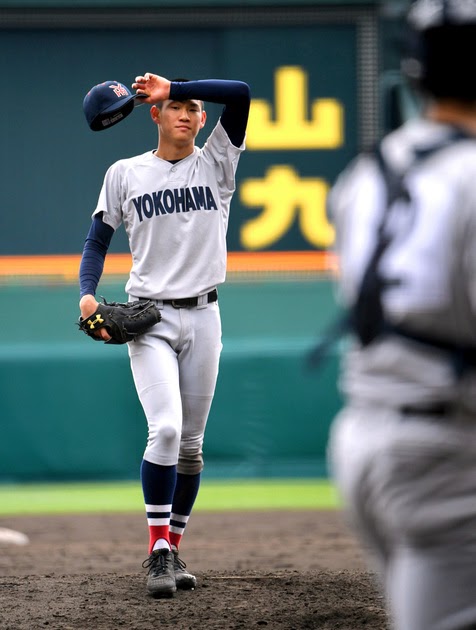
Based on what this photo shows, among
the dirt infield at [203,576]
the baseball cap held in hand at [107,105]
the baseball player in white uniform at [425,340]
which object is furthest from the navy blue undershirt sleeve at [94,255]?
the baseball player in white uniform at [425,340]

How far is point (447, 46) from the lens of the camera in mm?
1932

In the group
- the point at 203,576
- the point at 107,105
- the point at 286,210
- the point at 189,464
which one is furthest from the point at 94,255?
the point at 286,210

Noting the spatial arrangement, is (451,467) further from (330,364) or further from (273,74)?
(273,74)

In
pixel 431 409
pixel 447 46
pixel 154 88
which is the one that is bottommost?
pixel 431 409

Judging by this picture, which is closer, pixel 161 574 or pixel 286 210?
pixel 161 574

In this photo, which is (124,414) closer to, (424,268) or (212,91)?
(212,91)

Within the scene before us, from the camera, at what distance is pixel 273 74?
9.20 meters

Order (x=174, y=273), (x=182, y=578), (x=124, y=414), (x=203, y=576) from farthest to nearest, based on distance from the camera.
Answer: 1. (x=124, y=414)
2. (x=203, y=576)
3. (x=182, y=578)
4. (x=174, y=273)

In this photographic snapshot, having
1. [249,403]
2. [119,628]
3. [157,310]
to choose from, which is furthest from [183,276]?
[249,403]

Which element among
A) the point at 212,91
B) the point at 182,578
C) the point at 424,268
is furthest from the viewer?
the point at 182,578

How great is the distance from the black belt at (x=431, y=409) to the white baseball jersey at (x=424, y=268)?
11mm

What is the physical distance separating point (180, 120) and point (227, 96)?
0.23m

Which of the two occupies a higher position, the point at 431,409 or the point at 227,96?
the point at 227,96

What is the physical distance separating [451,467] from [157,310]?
8.60 feet
